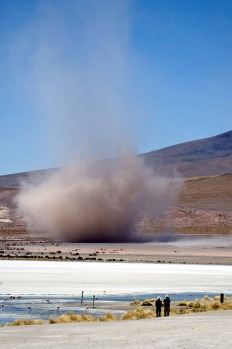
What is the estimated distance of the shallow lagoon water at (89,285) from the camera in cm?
2770

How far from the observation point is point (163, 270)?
48625 millimetres

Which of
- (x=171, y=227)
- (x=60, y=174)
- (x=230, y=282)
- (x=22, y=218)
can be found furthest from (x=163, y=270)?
(x=22, y=218)

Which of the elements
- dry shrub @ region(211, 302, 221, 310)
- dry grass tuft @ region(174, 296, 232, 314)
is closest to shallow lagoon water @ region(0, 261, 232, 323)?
dry grass tuft @ region(174, 296, 232, 314)

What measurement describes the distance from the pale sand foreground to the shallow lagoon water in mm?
4410

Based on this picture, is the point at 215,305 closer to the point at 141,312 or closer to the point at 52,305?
the point at 141,312

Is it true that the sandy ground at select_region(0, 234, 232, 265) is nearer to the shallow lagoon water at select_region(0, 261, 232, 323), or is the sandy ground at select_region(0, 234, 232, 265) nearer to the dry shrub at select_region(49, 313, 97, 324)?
the shallow lagoon water at select_region(0, 261, 232, 323)

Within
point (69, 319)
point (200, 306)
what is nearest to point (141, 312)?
point (69, 319)

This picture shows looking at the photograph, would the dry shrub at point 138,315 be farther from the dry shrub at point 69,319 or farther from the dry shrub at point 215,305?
the dry shrub at point 215,305

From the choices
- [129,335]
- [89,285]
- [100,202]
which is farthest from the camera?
[100,202]

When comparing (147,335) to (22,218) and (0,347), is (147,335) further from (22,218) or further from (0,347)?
(22,218)

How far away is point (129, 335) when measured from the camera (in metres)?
18.3

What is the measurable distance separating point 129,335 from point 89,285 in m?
18.0

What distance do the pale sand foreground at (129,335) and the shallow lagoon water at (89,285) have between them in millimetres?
4410

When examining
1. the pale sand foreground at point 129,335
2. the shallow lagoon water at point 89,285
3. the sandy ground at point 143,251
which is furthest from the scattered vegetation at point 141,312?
the sandy ground at point 143,251
